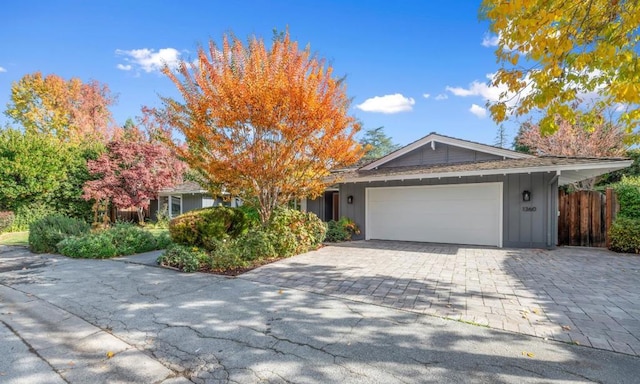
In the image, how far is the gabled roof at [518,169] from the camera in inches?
306

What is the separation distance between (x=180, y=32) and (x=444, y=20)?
7.76m

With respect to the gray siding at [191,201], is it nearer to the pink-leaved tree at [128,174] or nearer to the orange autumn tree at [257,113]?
the pink-leaved tree at [128,174]

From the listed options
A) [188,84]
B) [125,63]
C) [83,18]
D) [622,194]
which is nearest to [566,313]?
[622,194]

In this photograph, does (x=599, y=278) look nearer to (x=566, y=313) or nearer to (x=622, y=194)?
(x=566, y=313)

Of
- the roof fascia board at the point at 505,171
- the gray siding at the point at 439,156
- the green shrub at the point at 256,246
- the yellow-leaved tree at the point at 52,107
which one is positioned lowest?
the green shrub at the point at 256,246

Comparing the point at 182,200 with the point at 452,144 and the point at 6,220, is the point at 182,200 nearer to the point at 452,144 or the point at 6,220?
the point at 6,220

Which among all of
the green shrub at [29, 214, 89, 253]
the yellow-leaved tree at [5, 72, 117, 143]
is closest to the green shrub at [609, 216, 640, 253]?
the green shrub at [29, 214, 89, 253]

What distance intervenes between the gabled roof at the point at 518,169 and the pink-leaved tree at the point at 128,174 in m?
10.7

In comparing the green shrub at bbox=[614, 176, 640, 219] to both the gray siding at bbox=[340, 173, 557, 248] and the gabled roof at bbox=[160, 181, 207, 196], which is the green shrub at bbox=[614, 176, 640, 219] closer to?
the gray siding at bbox=[340, 173, 557, 248]

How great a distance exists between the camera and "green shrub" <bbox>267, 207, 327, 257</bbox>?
804 centimetres

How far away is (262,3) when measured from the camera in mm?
8484

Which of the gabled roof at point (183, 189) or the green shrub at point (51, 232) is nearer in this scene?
the green shrub at point (51, 232)

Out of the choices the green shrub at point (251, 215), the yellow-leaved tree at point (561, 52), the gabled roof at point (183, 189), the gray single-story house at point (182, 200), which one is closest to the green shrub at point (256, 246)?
the green shrub at point (251, 215)

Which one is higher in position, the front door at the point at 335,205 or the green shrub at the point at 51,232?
the front door at the point at 335,205
